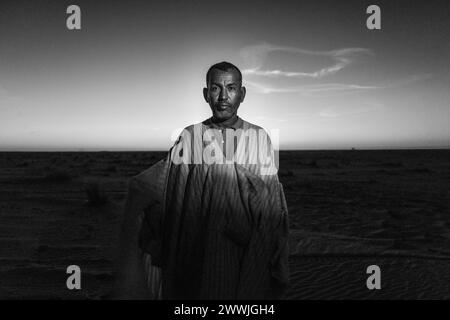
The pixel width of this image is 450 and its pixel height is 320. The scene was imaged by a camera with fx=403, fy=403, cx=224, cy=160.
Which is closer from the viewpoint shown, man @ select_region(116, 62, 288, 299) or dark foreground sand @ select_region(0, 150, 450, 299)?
man @ select_region(116, 62, 288, 299)

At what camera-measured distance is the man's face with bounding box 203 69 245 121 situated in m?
2.03

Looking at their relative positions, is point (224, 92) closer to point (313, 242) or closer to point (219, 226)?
point (219, 226)

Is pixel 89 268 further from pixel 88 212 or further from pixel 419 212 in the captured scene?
pixel 419 212

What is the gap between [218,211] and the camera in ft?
6.61

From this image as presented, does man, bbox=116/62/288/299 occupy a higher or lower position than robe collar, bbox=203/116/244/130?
lower

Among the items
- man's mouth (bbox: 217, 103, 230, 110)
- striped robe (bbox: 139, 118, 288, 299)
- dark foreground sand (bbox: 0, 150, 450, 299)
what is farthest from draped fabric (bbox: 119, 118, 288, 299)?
dark foreground sand (bbox: 0, 150, 450, 299)

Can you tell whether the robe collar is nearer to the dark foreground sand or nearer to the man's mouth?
the man's mouth

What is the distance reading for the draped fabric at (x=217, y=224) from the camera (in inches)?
79.0

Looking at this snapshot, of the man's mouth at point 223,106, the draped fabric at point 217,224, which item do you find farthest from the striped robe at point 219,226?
the man's mouth at point 223,106

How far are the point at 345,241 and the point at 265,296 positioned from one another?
508 centimetres

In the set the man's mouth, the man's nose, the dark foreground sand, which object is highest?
the man's nose

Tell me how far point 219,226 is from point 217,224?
14 millimetres

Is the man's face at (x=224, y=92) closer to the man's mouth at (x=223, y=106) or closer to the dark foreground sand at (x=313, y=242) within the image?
the man's mouth at (x=223, y=106)
